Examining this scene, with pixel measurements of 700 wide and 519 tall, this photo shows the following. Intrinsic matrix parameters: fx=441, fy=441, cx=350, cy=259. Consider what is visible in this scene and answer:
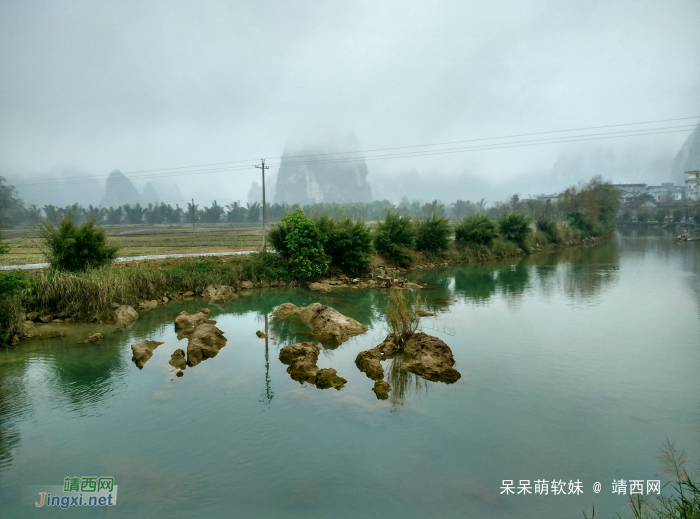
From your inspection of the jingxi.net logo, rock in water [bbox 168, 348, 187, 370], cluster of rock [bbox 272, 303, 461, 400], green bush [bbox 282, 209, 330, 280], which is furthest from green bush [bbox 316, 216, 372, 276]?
the jingxi.net logo

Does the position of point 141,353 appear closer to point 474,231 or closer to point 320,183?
point 474,231

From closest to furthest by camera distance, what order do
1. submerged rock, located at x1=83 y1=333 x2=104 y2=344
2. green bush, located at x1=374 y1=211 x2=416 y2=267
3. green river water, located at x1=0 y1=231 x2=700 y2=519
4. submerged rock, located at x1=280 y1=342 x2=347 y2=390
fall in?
green river water, located at x1=0 y1=231 x2=700 y2=519 < submerged rock, located at x1=280 y1=342 x2=347 y2=390 < submerged rock, located at x1=83 y1=333 x2=104 y2=344 < green bush, located at x1=374 y1=211 x2=416 y2=267

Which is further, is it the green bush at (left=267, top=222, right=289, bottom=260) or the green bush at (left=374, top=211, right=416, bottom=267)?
the green bush at (left=374, top=211, right=416, bottom=267)

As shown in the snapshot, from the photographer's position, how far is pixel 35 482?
5.20m

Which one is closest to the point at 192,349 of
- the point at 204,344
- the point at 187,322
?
the point at 204,344

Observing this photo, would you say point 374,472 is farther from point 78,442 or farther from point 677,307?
point 677,307

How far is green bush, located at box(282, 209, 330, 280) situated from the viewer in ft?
61.1

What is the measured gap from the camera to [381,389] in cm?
731

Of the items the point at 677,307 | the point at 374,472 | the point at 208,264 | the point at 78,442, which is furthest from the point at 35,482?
the point at 677,307

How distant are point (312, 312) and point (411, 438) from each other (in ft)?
22.2

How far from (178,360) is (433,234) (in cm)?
1956

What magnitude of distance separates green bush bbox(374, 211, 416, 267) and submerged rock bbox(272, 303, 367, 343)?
36.4 ft

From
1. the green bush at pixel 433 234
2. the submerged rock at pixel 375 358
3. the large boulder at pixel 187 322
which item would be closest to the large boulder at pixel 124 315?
the large boulder at pixel 187 322

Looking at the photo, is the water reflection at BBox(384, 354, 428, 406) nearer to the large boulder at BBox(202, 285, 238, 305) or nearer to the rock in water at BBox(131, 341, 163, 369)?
the rock in water at BBox(131, 341, 163, 369)
